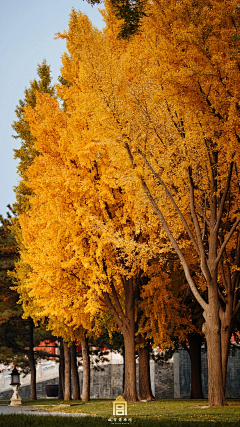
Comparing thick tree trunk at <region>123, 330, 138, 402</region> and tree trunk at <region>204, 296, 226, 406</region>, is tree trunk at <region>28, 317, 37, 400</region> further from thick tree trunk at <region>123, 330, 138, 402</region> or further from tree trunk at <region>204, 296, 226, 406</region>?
tree trunk at <region>204, 296, 226, 406</region>

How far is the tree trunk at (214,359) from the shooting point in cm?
1215

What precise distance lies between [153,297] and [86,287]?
239cm

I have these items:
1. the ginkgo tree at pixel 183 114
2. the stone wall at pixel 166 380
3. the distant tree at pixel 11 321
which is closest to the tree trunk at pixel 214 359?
the ginkgo tree at pixel 183 114

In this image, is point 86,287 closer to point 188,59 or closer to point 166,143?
point 166,143

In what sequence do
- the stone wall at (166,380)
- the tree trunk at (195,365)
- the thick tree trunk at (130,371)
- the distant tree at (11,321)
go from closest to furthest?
1. the thick tree trunk at (130,371)
2. the tree trunk at (195,365)
3. the distant tree at (11,321)
4. the stone wall at (166,380)

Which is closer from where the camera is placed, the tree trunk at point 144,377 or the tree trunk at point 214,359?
the tree trunk at point 214,359

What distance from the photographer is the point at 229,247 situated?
1579 centimetres

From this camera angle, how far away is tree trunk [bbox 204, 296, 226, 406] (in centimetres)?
1215

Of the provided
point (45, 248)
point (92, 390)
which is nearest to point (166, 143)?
point (45, 248)

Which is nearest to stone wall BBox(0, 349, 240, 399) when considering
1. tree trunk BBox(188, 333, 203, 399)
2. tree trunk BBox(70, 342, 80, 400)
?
tree trunk BBox(188, 333, 203, 399)

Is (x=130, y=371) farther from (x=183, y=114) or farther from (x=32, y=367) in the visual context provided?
(x=32, y=367)

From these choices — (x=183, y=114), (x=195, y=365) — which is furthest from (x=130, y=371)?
(x=183, y=114)

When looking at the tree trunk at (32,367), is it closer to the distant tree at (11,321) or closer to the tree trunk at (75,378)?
the distant tree at (11,321)

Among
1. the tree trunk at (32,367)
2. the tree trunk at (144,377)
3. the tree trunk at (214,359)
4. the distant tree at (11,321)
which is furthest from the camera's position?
the distant tree at (11,321)
